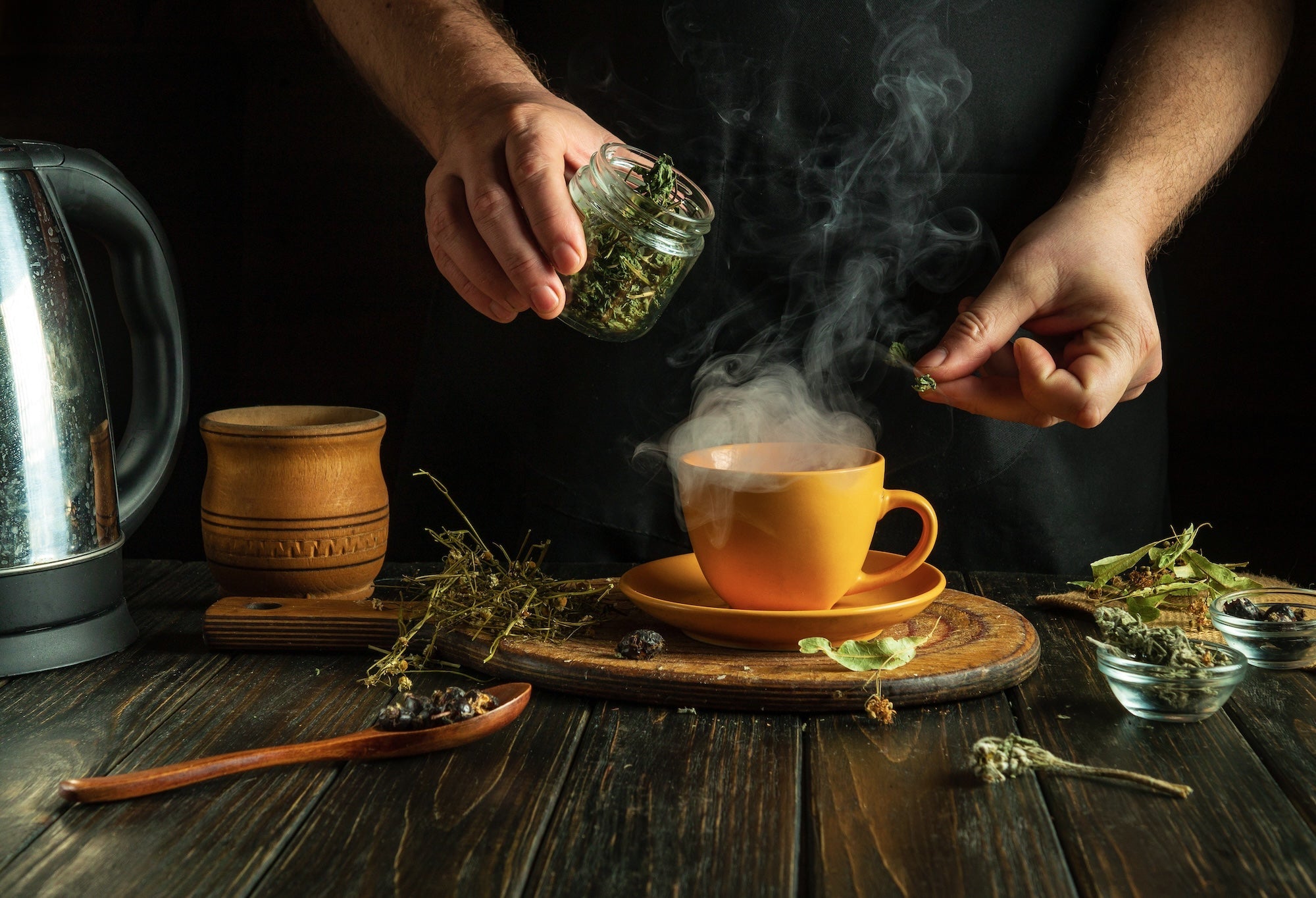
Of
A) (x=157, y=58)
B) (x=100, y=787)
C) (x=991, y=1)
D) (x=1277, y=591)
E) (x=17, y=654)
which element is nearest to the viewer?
(x=100, y=787)

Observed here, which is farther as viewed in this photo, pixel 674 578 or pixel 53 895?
pixel 674 578

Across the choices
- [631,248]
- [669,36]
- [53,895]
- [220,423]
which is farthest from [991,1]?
[53,895]

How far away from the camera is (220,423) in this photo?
1204mm

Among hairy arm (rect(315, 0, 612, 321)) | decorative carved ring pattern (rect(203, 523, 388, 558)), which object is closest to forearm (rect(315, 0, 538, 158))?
hairy arm (rect(315, 0, 612, 321))

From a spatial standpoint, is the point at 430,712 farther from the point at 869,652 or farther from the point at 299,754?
the point at 869,652

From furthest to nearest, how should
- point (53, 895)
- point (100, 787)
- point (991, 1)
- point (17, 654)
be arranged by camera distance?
point (991, 1)
point (17, 654)
point (100, 787)
point (53, 895)

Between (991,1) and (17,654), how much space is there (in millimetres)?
1431

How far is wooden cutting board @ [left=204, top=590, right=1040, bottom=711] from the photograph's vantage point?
0.92 meters

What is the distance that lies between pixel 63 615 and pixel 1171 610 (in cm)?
111

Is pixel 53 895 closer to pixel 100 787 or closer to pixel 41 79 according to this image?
pixel 100 787

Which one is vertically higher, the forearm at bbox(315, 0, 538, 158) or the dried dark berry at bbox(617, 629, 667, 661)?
the forearm at bbox(315, 0, 538, 158)

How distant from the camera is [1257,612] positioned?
106 cm

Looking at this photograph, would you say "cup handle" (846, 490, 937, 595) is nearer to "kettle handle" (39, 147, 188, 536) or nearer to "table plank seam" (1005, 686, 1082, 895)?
"table plank seam" (1005, 686, 1082, 895)

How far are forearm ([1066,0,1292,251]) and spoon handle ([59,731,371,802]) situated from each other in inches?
45.4
